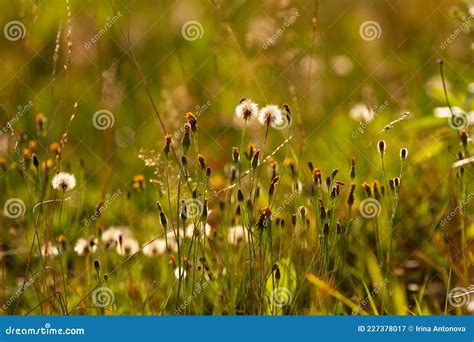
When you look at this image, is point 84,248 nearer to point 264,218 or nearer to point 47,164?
point 47,164

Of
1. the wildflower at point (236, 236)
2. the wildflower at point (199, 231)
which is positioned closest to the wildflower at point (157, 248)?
the wildflower at point (199, 231)

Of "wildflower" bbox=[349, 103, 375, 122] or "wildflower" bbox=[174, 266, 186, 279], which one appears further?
"wildflower" bbox=[349, 103, 375, 122]

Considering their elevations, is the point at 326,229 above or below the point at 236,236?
below

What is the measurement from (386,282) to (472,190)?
658 mm

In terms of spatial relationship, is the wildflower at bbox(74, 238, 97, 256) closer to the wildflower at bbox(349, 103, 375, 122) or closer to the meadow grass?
the meadow grass

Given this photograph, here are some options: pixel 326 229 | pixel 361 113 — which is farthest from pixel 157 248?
pixel 361 113

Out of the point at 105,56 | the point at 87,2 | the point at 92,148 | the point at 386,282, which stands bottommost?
the point at 386,282

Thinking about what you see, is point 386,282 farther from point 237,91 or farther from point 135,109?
point 135,109

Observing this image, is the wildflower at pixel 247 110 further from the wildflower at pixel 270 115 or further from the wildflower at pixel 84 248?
the wildflower at pixel 84 248

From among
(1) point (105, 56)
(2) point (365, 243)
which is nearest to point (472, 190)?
(2) point (365, 243)

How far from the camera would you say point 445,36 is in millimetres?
3955

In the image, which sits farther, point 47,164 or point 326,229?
point 47,164

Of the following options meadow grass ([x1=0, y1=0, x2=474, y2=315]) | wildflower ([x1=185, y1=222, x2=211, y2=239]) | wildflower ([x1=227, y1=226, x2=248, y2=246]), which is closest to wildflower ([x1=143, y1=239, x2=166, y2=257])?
meadow grass ([x1=0, y1=0, x2=474, y2=315])

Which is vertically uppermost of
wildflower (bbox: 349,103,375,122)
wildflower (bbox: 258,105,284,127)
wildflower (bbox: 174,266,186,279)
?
wildflower (bbox: 349,103,375,122)
